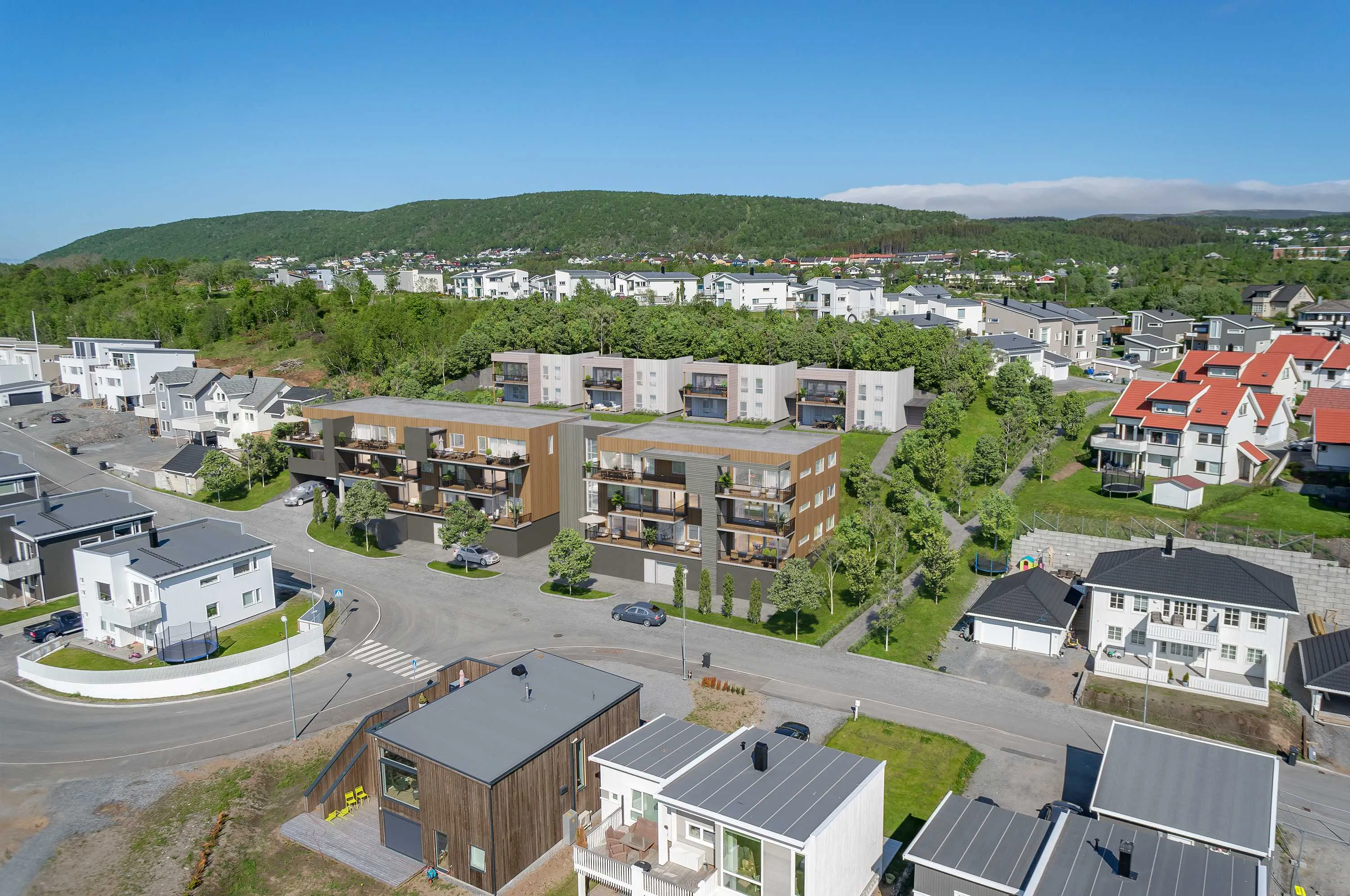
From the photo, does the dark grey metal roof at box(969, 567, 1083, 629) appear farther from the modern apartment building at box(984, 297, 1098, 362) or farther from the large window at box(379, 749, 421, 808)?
the modern apartment building at box(984, 297, 1098, 362)

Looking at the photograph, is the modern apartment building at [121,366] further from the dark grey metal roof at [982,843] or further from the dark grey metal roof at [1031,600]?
the dark grey metal roof at [982,843]

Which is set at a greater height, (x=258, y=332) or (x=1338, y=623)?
(x=258, y=332)

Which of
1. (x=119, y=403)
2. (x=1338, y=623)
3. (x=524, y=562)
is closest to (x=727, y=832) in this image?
(x=524, y=562)

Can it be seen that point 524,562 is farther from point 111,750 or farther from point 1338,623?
point 1338,623

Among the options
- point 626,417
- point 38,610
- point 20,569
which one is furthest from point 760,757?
point 626,417

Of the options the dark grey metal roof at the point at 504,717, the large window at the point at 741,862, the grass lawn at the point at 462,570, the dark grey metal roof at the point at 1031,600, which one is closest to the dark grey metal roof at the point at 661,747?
the dark grey metal roof at the point at 504,717

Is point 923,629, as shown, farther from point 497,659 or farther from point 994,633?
point 497,659
